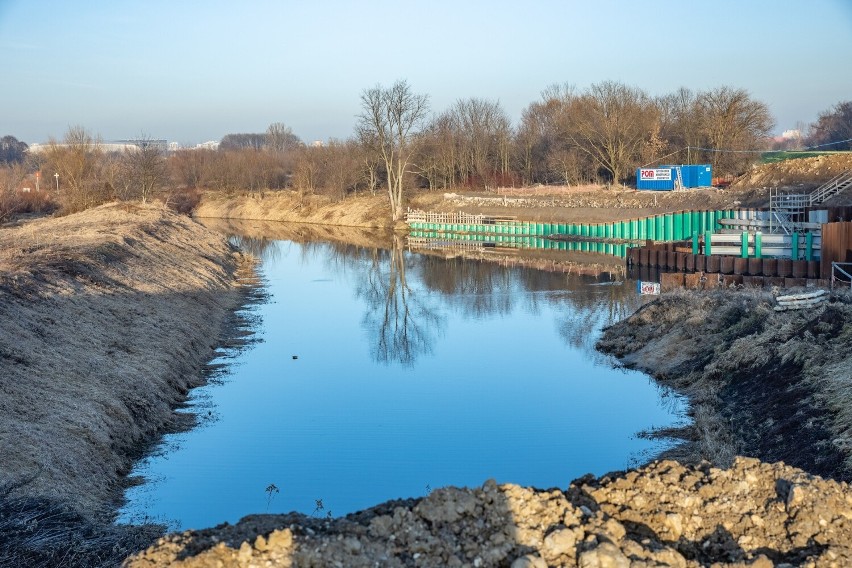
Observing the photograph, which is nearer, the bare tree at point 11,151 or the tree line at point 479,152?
the tree line at point 479,152

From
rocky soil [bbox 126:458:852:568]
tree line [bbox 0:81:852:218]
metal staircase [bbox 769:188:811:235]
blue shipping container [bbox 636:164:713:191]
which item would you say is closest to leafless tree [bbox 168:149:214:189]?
tree line [bbox 0:81:852:218]

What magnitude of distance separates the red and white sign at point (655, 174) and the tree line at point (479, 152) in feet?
17.2

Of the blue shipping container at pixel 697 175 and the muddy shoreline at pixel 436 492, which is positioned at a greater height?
the blue shipping container at pixel 697 175

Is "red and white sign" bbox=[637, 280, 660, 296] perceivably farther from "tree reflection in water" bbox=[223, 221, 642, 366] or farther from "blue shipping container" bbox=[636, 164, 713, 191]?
"blue shipping container" bbox=[636, 164, 713, 191]

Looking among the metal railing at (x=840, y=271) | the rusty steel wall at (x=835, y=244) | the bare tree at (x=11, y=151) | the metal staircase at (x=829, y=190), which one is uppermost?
the bare tree at (x=11, y=151)

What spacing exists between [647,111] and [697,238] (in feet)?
131

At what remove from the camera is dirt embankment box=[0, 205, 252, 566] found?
904 cm

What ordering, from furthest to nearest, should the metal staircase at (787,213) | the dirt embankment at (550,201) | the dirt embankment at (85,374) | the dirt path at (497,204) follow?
the dirt path at (497,204), the dirt embankment at (550,201), the metal staircase at (787,213), the dirt embankment at (85,374)

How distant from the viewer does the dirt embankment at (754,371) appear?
12.0 meters

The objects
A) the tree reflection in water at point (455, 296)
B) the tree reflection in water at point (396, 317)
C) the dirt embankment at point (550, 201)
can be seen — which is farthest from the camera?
the dirt embankment at point (550, 201)

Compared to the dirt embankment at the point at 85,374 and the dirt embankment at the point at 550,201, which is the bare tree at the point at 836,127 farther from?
the dirt embankment at the point at 85,374

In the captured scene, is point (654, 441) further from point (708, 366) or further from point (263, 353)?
point (263, 353)

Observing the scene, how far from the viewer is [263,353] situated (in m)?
22.6

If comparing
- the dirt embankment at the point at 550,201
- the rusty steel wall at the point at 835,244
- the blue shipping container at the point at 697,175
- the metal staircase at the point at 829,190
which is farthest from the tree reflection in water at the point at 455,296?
the blue shipping container at the point at 697,175
